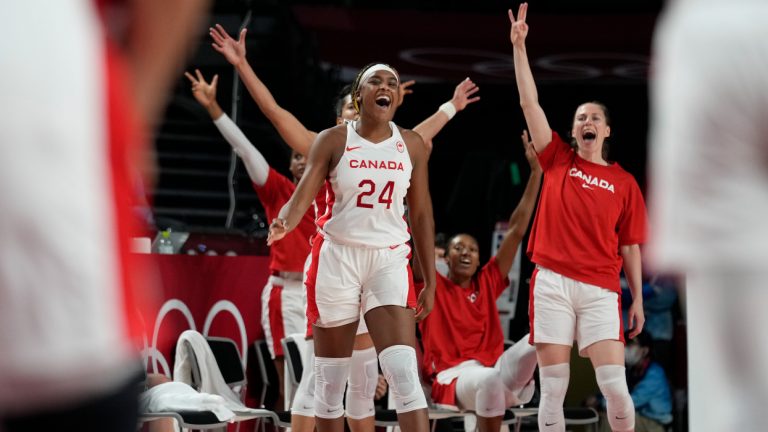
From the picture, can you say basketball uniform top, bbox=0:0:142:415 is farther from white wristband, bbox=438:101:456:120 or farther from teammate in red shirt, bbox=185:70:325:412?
teammate in red shirt, bbox=185:70:325:412

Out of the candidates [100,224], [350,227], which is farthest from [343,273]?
[100,224]

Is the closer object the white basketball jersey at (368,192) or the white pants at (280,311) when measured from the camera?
the white basketball jersey at (368,192)

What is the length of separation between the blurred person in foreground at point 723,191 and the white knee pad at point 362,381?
3.60 meters

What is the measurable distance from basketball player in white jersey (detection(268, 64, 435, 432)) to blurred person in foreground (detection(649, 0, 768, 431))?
3.15 m

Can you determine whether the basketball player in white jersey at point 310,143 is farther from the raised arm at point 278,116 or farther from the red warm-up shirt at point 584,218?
the red warm-up shirt at point 584,218

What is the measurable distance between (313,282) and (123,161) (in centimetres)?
365

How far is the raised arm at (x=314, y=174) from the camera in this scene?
16.2 ft

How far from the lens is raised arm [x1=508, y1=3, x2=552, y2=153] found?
560cm

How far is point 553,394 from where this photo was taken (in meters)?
5.58

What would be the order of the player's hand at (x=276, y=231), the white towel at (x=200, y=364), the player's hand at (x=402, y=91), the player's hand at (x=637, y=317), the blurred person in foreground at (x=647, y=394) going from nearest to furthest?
the player's hand at (x=276, y=231) < the player's hand at (x=402, y=91) < the player's hand at (x=637, y=317) < the white towel at (x=200, y=364) < the blurred person in foreground at (x=647, y=394)

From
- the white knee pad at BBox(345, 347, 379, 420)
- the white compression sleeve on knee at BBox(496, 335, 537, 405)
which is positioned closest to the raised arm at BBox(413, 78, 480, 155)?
the white knee pad at BBox(345, 347, 379, 420)

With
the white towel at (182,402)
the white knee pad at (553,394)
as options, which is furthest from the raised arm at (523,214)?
the white towel at (182,402)

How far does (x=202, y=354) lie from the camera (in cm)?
627

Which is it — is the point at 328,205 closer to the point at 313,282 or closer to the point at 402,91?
the point at 313,282
